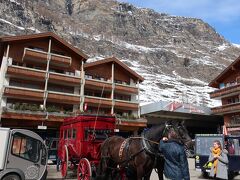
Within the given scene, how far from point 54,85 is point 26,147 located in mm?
28396

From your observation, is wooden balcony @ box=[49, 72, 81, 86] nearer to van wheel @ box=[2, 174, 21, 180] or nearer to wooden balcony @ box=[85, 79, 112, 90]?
wooden balcony @ box=[85, 79, 112, 90]

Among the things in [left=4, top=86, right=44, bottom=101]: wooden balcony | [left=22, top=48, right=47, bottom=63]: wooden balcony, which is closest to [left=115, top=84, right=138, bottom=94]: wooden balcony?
[left=22, top=48, right=47, bottom=63]: wooden balcony

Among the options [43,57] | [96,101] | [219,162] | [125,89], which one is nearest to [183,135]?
[219,162]

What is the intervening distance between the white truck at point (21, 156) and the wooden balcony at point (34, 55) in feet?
87.5

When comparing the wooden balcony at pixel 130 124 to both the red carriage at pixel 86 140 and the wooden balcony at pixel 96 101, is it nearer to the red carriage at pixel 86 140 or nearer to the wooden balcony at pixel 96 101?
the wooden balcony at pixel 96 101

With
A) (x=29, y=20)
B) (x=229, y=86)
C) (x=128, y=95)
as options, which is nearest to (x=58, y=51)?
(x=128, y=95)

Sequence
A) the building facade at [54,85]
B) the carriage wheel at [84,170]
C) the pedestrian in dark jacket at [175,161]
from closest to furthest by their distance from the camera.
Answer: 1. the pedestrian in dark jacket at [175,161]
2. the carriage wheel at [84,170]
3. the building facade at [54,85]

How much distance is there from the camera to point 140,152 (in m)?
9.19

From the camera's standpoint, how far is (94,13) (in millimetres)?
198250

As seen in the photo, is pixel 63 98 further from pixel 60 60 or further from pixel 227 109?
pixel 227 109

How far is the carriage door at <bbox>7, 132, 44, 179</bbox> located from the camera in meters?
11.1

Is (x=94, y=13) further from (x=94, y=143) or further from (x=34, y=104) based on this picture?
(x=94, y=143)

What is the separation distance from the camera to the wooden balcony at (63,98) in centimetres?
3641

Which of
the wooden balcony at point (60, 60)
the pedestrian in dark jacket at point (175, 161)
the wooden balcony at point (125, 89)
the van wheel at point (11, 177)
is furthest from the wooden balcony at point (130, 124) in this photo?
the pedestrian in dark jacket at point (175, 161)
